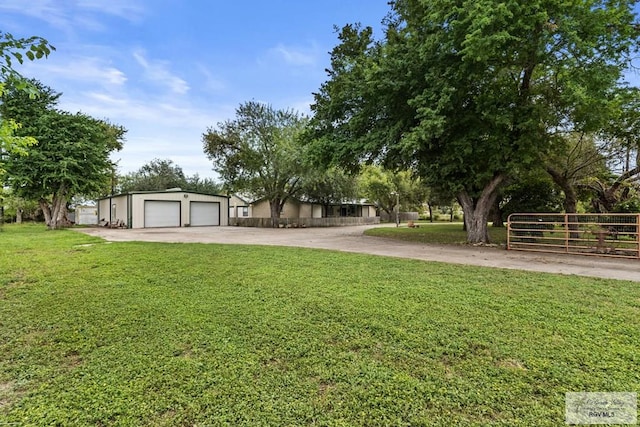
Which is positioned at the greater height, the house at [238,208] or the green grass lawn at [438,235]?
the house at [238,208]

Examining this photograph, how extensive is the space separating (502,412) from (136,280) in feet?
17.0

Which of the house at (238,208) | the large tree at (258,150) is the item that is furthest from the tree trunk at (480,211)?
the house at (238,208)

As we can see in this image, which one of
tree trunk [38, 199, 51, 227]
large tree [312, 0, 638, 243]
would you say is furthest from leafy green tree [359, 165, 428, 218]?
tree trunk [38, 199, 51, 227]

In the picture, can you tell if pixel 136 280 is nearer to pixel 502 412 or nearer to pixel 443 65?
pixel 502 412

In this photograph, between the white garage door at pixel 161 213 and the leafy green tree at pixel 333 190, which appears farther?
the leafy green tree at pixel 333 190

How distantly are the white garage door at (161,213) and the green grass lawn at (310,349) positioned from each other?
1824cm

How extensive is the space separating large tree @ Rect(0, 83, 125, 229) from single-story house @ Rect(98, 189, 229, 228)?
3.04 meters

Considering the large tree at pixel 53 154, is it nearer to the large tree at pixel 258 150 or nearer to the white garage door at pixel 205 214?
the white garage door at pixel 205 214

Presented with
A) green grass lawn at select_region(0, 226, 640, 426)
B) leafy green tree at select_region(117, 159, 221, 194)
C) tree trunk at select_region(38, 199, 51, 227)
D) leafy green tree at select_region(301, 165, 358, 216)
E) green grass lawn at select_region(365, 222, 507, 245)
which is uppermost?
leafy green tree at select_region(117, 159, 221, 194)

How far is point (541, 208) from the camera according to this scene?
1369 centimetres

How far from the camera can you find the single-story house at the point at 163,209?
21469mm

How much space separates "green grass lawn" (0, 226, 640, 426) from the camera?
77.8 inches

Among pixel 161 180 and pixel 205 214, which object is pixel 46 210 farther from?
pixel 161 180

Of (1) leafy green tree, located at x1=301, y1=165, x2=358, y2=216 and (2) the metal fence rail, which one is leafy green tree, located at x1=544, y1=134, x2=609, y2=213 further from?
(1) leafy green tree, located at x1=301, y1=165, x2=358, y2=216
